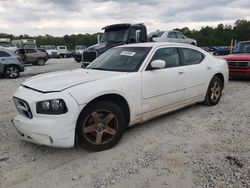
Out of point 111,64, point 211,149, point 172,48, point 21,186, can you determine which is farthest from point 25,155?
point 172,48

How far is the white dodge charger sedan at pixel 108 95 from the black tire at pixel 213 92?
0.44 metres

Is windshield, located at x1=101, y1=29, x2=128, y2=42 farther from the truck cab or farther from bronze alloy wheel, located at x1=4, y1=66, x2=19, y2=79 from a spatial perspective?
bronze alloy wheel, located at x1=4, y1=66, x2=19, y2=79

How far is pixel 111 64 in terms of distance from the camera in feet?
15.0

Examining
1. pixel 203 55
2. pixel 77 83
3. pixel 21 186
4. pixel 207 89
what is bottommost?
pixel 21 186

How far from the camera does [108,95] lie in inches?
148

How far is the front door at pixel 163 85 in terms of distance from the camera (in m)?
4.20

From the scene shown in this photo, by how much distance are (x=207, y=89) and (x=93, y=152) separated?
3.17 metres

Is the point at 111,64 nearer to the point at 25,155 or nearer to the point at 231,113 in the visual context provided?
the point at 25,155

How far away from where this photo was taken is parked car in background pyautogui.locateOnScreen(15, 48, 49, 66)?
20422 millimetres

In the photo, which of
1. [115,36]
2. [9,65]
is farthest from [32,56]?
[115,36]

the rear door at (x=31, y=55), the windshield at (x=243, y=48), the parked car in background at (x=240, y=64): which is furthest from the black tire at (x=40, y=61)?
the parked car in background at (x=240, y=64)

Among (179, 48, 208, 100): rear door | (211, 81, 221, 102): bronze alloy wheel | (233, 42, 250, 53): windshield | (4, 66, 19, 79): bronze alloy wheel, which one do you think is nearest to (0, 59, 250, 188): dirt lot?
(179, 48, 208, 100): rear door

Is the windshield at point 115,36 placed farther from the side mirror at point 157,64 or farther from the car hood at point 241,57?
the side mirror at point 157,64

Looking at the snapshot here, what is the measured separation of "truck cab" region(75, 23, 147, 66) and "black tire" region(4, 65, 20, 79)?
357 cm
